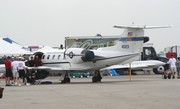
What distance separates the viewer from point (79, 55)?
90.1 ft

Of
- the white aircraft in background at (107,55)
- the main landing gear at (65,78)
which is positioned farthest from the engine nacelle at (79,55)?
the main landing gear at (65,78)

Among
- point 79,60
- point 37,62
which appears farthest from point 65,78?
point 37,62

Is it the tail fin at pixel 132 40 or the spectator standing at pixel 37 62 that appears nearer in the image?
the tail fin at pixel 132 40

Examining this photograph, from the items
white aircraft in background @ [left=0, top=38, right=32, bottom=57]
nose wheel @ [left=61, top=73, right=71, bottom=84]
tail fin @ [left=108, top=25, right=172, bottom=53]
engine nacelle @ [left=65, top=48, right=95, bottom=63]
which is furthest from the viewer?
white aircraft in background @ [left=0, top=38, right=32, bottom=57]

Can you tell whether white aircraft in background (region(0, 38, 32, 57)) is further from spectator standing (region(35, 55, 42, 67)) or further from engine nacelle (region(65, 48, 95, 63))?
engine nacelle (region(65, 48, 95, 63))

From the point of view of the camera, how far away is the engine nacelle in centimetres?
2666

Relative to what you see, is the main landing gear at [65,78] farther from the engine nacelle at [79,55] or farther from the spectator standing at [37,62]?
the spectator standing at [37,62]

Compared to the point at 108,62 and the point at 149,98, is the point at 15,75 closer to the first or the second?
the point at 108,62

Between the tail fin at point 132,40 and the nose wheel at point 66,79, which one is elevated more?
the tail fin at point 132,40

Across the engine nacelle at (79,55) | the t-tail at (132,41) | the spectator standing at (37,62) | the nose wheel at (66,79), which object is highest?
the t-tail at (132,41)

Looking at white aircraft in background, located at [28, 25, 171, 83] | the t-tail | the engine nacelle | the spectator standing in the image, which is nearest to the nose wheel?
white aircraft in background, located at [28, 25, 171, 83]

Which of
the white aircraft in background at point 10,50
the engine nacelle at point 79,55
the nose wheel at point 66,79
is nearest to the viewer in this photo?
the engine nacelle at point 79,55

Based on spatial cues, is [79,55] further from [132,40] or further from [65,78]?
[132,40]

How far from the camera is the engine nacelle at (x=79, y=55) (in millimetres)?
26656
